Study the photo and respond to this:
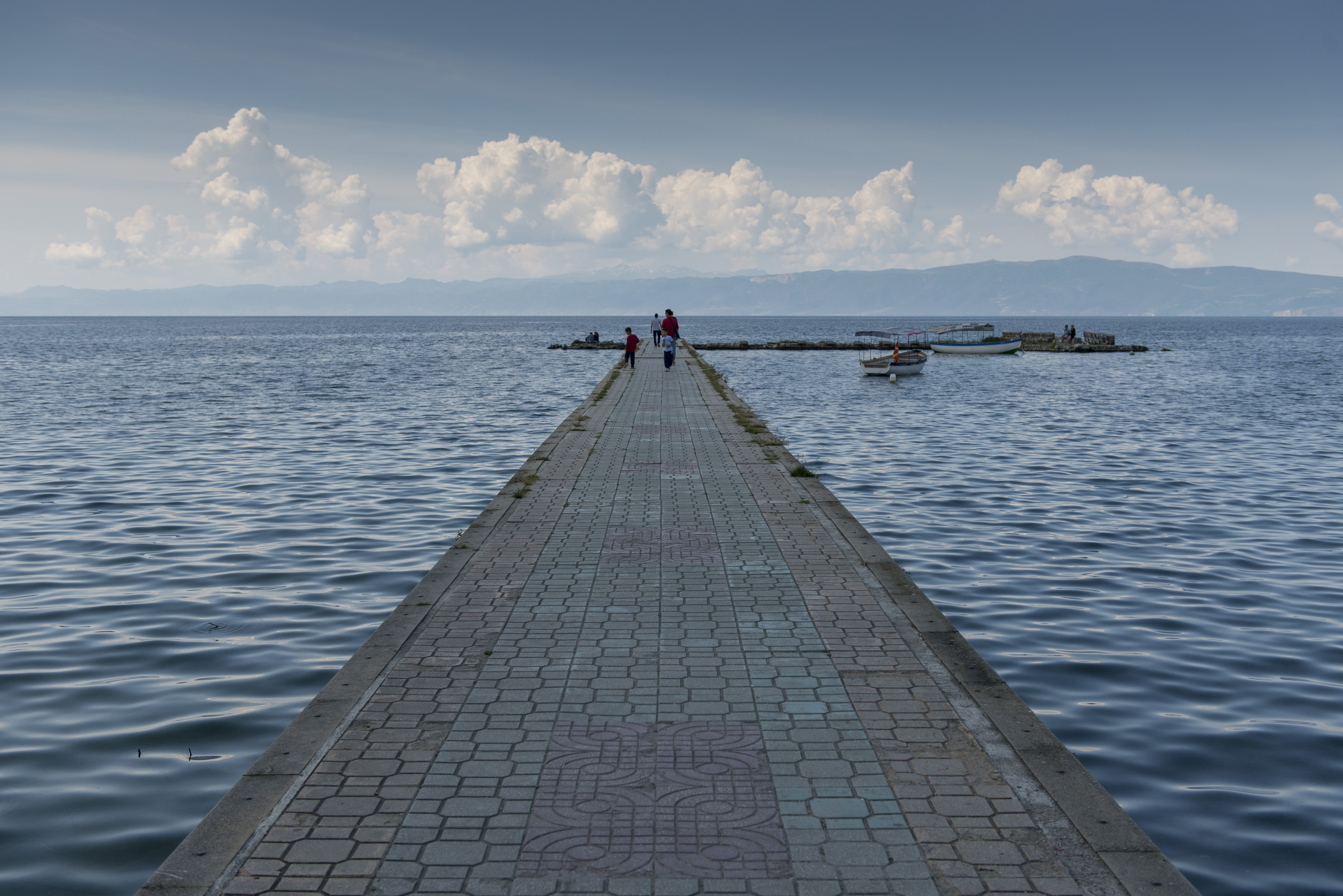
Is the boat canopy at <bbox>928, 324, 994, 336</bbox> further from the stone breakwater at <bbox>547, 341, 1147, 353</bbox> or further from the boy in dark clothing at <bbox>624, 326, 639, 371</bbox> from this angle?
the boy in dark clothing at <bbox>624, 326, 639, 371</bbox>

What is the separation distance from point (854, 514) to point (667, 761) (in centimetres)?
984

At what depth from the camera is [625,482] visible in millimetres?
13500

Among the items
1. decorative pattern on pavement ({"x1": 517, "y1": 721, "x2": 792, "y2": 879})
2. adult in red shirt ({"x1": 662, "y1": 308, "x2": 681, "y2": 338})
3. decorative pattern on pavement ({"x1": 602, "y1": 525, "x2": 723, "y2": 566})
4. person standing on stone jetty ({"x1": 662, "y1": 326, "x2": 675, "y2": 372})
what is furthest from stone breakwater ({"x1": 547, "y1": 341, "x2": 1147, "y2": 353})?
decorative pattern on pavement ({"x1": 517, "y1": 721, "x2": 792, "y2": 879})

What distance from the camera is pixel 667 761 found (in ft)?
A: 16.5

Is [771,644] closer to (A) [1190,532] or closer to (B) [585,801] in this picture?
(B) [585,801]

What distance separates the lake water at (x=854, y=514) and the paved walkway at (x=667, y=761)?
3.91 feet

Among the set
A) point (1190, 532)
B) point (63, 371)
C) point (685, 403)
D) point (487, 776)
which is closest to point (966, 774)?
point (487, 776)

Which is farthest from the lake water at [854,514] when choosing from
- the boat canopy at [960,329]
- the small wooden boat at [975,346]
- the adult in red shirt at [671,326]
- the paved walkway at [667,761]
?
the small wooden boat at [975,346]

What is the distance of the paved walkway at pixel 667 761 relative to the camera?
411cm

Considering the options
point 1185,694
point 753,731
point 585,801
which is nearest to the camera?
point 585,801

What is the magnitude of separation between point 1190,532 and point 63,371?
56850 mm

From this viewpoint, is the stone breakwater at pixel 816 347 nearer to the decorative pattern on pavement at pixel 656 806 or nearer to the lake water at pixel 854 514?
the lake water at pixel 854 514

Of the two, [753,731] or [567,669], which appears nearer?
[753,731]

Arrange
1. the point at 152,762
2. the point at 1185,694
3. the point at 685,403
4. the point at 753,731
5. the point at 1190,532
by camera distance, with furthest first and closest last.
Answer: the point at 685,403 < the point at 1190,532 < the point at 1185,694 < the point at 152,762 < the point at 753,731
